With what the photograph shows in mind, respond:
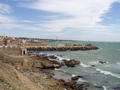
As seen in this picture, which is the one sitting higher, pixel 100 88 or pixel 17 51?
pixel 17 51

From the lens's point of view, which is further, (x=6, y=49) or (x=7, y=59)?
(x=6, y=49)

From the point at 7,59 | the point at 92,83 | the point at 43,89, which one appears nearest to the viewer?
the point at 43,89

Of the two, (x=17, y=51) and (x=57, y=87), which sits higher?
(x=17, y=51)

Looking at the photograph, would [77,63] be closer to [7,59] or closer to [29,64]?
[29,64]

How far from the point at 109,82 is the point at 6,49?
22.6 m

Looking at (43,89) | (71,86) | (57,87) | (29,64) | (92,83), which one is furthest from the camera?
(29,64)

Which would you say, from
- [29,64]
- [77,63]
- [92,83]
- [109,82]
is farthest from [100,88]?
[77,63]

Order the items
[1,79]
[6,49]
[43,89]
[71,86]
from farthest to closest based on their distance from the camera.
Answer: [6,49], [71,86], [43,89], [1,79]

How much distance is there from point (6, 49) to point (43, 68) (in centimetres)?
1120

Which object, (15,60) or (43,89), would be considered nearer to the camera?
(43,89)

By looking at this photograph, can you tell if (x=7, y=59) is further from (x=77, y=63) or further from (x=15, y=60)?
(x=77, y=63)

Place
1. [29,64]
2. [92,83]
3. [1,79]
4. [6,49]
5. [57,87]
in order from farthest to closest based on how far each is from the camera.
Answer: [6,49], [29,64], [92,83], [57,87], [1,79]

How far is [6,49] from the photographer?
33062mm

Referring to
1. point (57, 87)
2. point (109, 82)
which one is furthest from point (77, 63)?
point (57, 87)
